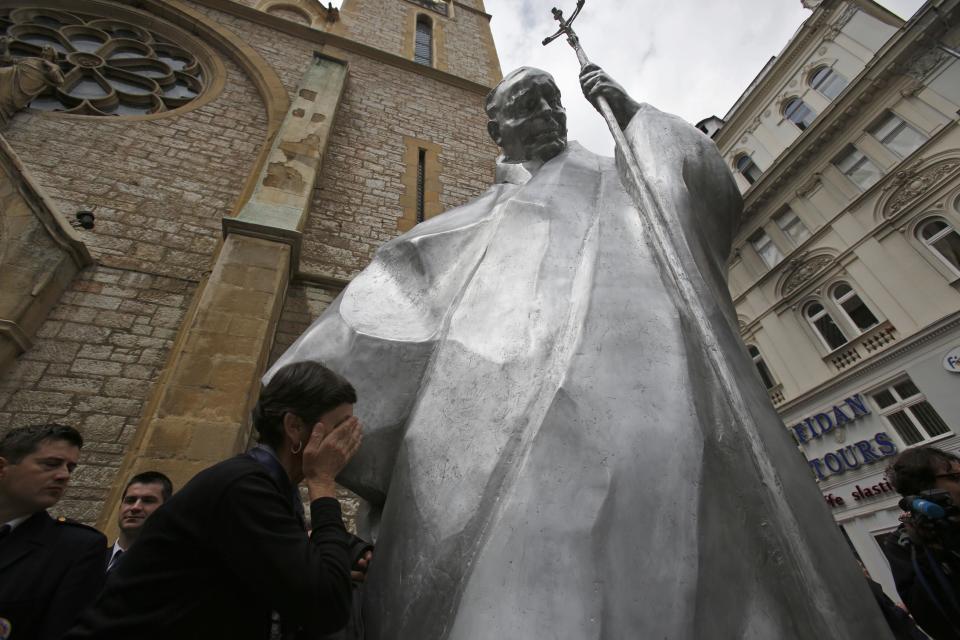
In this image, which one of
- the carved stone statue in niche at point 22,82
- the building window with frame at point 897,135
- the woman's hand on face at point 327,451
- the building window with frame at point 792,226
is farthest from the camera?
the building window with frame at point 792,226

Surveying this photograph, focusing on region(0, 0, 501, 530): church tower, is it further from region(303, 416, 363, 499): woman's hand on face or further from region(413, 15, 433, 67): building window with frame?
region(303, 416, 363, 499): woman's hand on face

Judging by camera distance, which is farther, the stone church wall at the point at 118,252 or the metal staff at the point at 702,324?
the stone church wall at the point at 118,252

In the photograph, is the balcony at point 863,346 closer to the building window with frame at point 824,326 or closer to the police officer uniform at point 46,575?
the building window with frame at point 824,326

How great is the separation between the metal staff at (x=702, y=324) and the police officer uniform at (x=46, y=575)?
161cm

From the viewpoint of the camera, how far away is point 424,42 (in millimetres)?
11039

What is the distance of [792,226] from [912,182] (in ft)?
9.38

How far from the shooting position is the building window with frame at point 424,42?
34.2 ft

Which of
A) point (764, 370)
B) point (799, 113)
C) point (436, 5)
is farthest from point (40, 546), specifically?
point (799, 113)

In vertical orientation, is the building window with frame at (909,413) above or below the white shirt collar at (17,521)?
above

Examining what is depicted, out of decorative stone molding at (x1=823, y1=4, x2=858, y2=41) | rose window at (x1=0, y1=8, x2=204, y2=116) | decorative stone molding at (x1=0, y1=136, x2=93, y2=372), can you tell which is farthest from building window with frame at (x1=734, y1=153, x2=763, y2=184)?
decorative stone molding at (x1=0, y1=136, x2=93, y2=372)

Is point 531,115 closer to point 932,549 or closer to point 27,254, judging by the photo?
point 932,549

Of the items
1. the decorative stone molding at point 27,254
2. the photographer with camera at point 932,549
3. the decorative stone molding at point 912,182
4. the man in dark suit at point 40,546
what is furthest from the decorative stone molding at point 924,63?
the decorative stone molding at point 27,254

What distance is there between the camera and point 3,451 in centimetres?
140

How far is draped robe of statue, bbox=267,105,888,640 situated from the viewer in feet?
2.28
